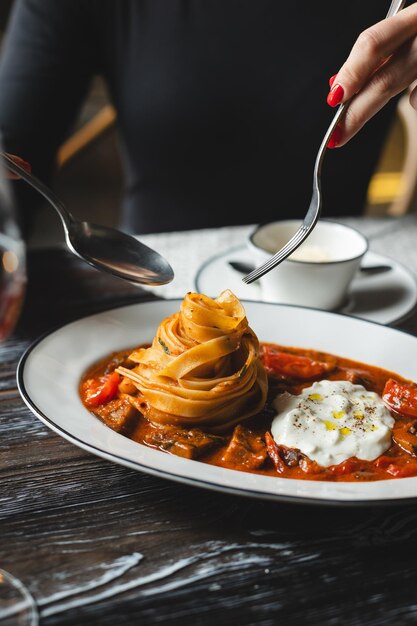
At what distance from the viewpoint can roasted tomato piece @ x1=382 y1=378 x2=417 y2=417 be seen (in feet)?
5.34

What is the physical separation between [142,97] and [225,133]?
42 centimetres

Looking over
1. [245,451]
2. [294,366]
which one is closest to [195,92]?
[294,366]

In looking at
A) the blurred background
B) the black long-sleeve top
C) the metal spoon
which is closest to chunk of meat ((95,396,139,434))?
the metal spoon

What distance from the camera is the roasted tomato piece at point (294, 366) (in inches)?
69.7

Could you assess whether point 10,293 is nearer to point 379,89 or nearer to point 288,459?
point 288,459

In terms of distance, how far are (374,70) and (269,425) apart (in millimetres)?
998

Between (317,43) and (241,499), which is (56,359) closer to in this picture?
(241,499)

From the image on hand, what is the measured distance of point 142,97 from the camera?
328 centimetres

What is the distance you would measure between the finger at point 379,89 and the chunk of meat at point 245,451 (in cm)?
85

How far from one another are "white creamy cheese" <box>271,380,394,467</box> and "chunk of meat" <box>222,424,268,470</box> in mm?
53

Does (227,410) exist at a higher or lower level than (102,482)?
higher

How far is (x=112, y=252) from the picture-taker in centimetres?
192

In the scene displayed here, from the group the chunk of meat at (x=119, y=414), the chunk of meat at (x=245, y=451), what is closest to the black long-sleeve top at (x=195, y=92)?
the chunk of meat at (x=119, y=414)

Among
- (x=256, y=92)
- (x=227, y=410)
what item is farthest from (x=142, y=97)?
(x=227, y=410)
